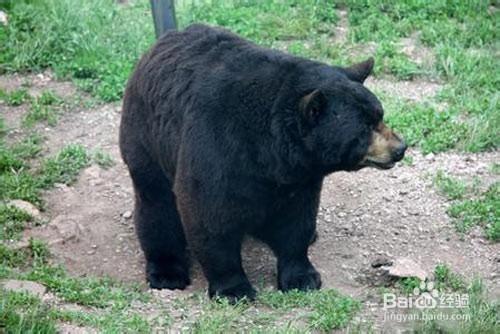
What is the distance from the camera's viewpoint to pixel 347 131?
7.14 meters

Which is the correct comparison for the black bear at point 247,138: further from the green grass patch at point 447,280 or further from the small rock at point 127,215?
the small rock at point 127,215

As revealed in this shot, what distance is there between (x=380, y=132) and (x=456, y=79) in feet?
12.1

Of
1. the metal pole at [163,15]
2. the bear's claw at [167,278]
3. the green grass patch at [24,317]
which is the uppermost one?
the metal pole at [163,15]

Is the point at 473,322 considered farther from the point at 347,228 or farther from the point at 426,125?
the point at 426,125

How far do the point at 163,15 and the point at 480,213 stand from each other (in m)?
3.43

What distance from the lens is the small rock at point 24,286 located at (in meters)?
7.24

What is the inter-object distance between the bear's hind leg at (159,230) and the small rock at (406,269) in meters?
1.69

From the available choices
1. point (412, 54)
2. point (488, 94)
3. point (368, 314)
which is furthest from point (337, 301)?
point (412, 54)

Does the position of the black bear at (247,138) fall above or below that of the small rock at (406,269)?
above

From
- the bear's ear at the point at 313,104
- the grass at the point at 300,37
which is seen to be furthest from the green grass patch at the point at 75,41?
the bear's ear at the point at 313,104

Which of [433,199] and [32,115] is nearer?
[433,199]

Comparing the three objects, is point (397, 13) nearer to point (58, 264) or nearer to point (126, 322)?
point (58, 264)

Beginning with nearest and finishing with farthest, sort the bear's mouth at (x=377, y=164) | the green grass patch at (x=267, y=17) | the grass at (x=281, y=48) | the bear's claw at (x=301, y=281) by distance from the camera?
the bear's mouth at (x=377, y=164)
the grass at (x=281, y=48)
the bear's claw at (x=301, y=281)
the green grass patch at (x=267, y=17)

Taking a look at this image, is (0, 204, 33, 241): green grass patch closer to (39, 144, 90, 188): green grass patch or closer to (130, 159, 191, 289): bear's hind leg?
(39, 144, 90, 188): green grass patch
